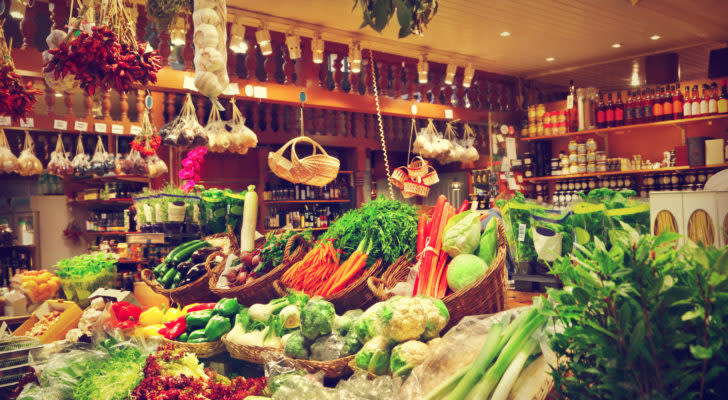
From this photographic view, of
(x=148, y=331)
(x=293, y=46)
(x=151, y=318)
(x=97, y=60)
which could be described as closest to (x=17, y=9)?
(x=293, y=46)

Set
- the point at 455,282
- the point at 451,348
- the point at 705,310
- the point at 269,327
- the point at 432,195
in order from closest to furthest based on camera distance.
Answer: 1. the point at 705,310
2. the point at 451,348
3. the point at 455,282
4. the point at 269,327
5. the point at 432,195

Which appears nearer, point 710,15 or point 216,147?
point 216,147

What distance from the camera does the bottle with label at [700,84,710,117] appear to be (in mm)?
6105

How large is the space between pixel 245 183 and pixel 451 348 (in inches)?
279

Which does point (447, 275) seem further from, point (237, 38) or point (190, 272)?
point (237, 38)

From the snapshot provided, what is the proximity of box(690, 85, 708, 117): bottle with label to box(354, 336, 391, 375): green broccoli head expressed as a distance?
6.34m

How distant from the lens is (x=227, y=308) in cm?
228

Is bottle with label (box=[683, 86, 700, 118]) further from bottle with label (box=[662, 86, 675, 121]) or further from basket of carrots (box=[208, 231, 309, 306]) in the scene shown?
basket of carrots (box=[208, 231, 309, 306])

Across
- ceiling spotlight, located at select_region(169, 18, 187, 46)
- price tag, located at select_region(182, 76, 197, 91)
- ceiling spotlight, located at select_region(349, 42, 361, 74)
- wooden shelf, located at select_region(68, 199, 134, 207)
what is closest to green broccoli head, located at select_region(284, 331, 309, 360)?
ceiling spotlight, located at select_region(169, 18, 187, 46)

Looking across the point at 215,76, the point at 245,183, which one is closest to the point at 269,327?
the point at 215,76

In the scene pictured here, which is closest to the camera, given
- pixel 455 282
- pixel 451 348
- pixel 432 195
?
pixel 451 348

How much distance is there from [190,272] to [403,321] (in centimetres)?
179

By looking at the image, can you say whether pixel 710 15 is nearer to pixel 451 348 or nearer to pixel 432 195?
pixel 432 195

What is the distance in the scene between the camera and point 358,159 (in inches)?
333
